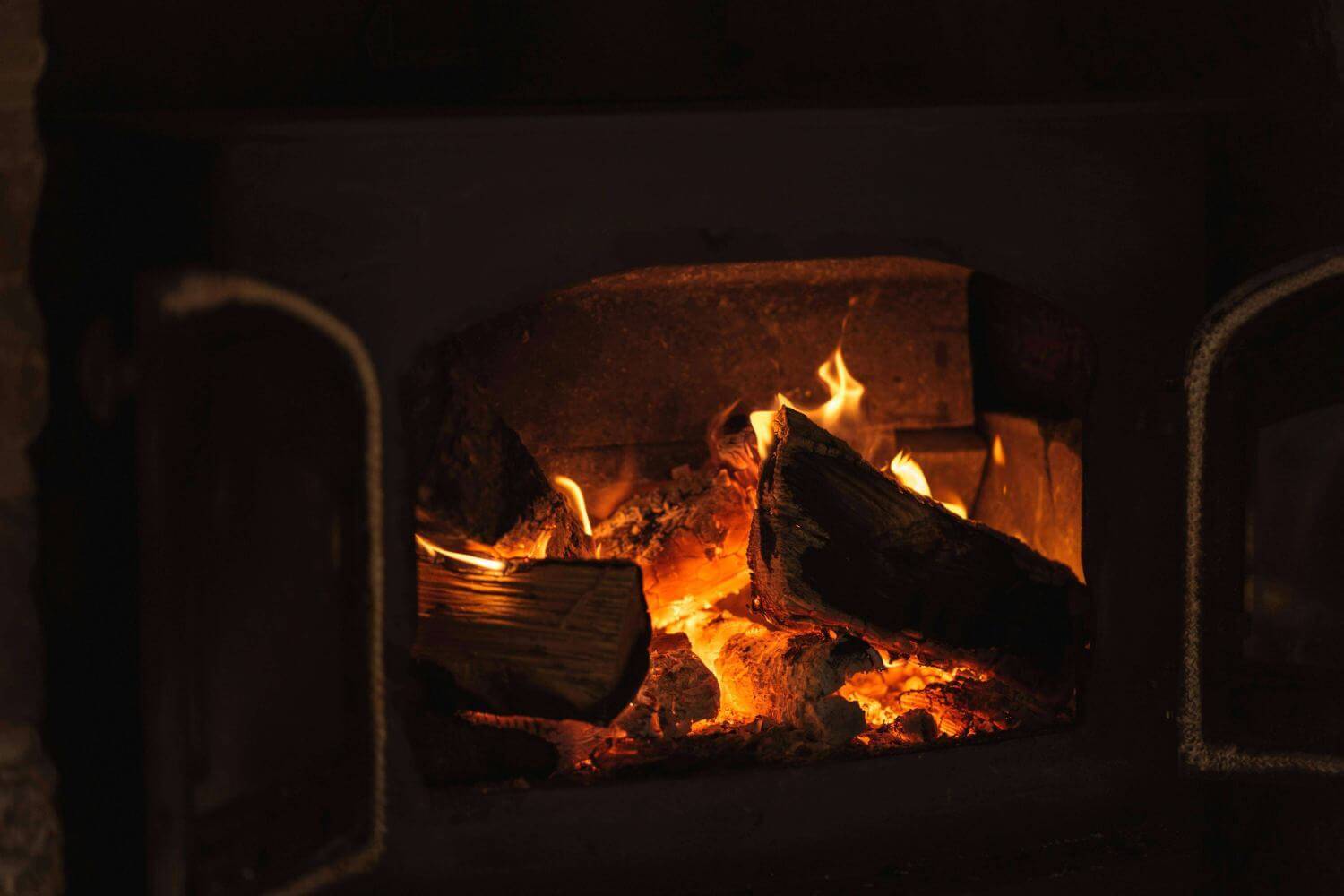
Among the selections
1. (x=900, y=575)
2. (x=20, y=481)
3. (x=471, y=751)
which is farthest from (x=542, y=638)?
(x=20, y=481)

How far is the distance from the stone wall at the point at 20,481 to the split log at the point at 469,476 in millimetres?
374

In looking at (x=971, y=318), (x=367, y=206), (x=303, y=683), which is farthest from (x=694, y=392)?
(x=303, y=683)

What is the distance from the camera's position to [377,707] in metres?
1.16

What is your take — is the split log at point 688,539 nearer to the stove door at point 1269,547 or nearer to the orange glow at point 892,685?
the orange glow at point 892,685

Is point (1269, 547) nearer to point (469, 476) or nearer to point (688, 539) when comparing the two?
point (688, 539)

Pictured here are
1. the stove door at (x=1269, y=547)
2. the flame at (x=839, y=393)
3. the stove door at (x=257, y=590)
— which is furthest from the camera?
the flame at (x=839, y=393)

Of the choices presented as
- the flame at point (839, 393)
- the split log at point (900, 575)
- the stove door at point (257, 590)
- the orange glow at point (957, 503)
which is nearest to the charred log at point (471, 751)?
the stove door at point (257, 590)

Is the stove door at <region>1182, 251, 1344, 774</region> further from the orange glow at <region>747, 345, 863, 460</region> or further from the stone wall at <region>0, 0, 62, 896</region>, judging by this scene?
the stone wall at <region>0, 0, 62, 896</region>

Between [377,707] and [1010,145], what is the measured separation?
95 cm

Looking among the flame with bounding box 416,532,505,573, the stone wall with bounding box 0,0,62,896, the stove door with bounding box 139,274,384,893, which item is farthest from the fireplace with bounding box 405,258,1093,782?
the stone wall with bounding box 0,0,62,896

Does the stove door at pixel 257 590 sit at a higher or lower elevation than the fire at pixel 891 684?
higher

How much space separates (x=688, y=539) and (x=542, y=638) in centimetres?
41

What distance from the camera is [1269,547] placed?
1289mm

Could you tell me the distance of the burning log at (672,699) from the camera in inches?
54.4
